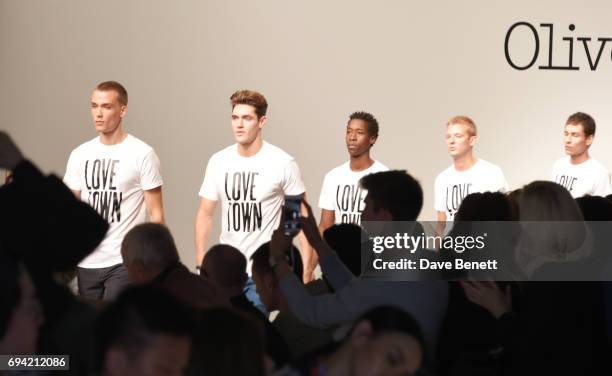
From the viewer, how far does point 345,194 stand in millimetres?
6594

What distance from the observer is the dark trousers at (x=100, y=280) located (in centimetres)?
543

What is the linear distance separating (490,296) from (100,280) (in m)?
2.90

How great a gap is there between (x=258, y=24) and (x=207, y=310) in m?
6.08

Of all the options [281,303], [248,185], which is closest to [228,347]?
[281,303]

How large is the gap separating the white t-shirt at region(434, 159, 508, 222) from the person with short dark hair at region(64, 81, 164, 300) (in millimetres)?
2143

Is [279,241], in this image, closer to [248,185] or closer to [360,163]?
[248,185]

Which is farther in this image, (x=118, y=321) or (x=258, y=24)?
(x=258, y=24)

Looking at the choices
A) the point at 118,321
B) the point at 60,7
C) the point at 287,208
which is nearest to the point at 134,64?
the point at 60,7

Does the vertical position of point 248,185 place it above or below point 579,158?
below

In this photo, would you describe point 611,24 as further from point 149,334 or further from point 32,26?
point 149,334

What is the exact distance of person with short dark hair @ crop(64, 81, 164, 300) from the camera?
5.52 meters

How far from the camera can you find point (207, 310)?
90.3 inches

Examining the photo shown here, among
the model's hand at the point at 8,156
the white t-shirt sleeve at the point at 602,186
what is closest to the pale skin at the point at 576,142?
the white t-shirt sleeve at the point at 602,186

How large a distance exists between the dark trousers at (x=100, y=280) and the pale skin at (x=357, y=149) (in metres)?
1.58
